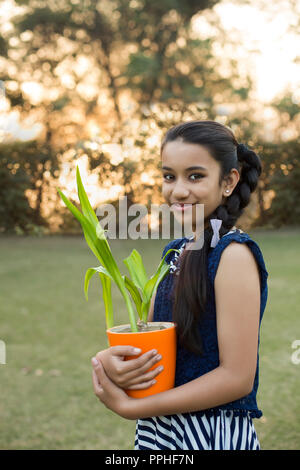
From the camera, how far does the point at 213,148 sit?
119cm

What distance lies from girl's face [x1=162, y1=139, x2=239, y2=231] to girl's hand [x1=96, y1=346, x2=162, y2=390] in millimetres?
348

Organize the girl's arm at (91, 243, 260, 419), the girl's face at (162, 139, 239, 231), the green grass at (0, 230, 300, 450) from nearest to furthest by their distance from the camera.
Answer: the girl's arm at (91, 243, 260, 419), the girl's face at (162, 139, 239, 231), the green grass at (0, 230, 300, 450)

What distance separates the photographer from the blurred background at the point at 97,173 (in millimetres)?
3393

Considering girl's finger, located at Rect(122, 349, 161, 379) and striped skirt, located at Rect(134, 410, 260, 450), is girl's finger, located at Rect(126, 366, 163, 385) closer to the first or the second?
girl's finger, located at Rect(122, 349, 161, 379)

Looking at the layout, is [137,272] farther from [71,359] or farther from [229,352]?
[71,359]

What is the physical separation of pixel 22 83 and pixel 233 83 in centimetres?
551

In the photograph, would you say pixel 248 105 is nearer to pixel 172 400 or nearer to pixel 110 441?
pixel 110 441

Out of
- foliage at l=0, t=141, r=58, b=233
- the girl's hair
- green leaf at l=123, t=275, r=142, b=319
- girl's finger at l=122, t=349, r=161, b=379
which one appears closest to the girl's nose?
the girl's hair

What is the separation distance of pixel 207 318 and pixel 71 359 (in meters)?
3.81

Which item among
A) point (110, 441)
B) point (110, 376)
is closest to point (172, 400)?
point (110, 376)

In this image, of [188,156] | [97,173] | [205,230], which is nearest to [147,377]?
[205,230]

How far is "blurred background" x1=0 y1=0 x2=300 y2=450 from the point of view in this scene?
11.1 ft

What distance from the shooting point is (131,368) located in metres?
1.07

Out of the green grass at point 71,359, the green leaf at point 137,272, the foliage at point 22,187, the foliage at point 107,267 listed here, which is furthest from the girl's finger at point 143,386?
the foliage at point 22,187
